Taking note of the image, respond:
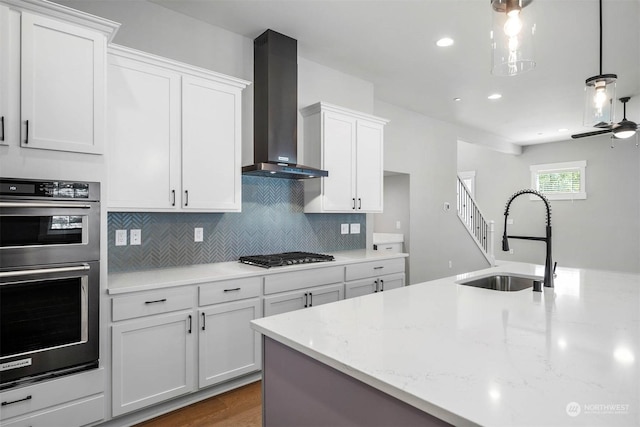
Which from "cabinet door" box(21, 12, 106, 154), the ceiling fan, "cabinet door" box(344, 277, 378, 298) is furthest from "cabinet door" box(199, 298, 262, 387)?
the ceiling fan

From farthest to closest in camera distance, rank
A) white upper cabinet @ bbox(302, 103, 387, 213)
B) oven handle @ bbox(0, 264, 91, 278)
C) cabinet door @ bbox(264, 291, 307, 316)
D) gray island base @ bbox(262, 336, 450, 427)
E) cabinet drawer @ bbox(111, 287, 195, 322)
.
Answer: white upper cabinet @ bbox(302, 103, 387, 213) → cabinet door @ bbox(264, 291, 307, 316) → cabinet drawer @ bbox(111, 287, 195, 322) → oven handle @ bbox(0, 264, 91, 278) → gray island base @ bbox(262, 336, 450, 427)

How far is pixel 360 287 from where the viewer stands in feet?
11.8

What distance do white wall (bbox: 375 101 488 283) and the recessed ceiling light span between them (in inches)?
71.8

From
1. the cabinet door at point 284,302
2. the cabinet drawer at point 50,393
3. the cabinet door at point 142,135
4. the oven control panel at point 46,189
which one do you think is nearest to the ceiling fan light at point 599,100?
the cabinet door at point 284,302

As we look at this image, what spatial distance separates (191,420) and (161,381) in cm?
33

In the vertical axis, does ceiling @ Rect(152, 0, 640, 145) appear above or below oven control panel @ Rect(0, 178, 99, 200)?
above

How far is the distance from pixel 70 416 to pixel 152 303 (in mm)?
704

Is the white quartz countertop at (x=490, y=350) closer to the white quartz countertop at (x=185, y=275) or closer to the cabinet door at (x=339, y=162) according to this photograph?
the white quartz countertop at (x=185, y=275)

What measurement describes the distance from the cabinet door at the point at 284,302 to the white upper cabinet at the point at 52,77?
1609mm

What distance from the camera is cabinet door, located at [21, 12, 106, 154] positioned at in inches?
74.8

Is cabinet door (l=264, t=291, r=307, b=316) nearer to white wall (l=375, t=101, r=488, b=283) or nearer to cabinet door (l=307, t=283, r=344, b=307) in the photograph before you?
cabinet door (l=307, t=283, r=344, b=307)

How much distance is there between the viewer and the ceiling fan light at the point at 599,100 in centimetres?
231

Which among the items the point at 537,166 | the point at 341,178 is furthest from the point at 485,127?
the point at 341,178

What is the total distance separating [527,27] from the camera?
1.40m
